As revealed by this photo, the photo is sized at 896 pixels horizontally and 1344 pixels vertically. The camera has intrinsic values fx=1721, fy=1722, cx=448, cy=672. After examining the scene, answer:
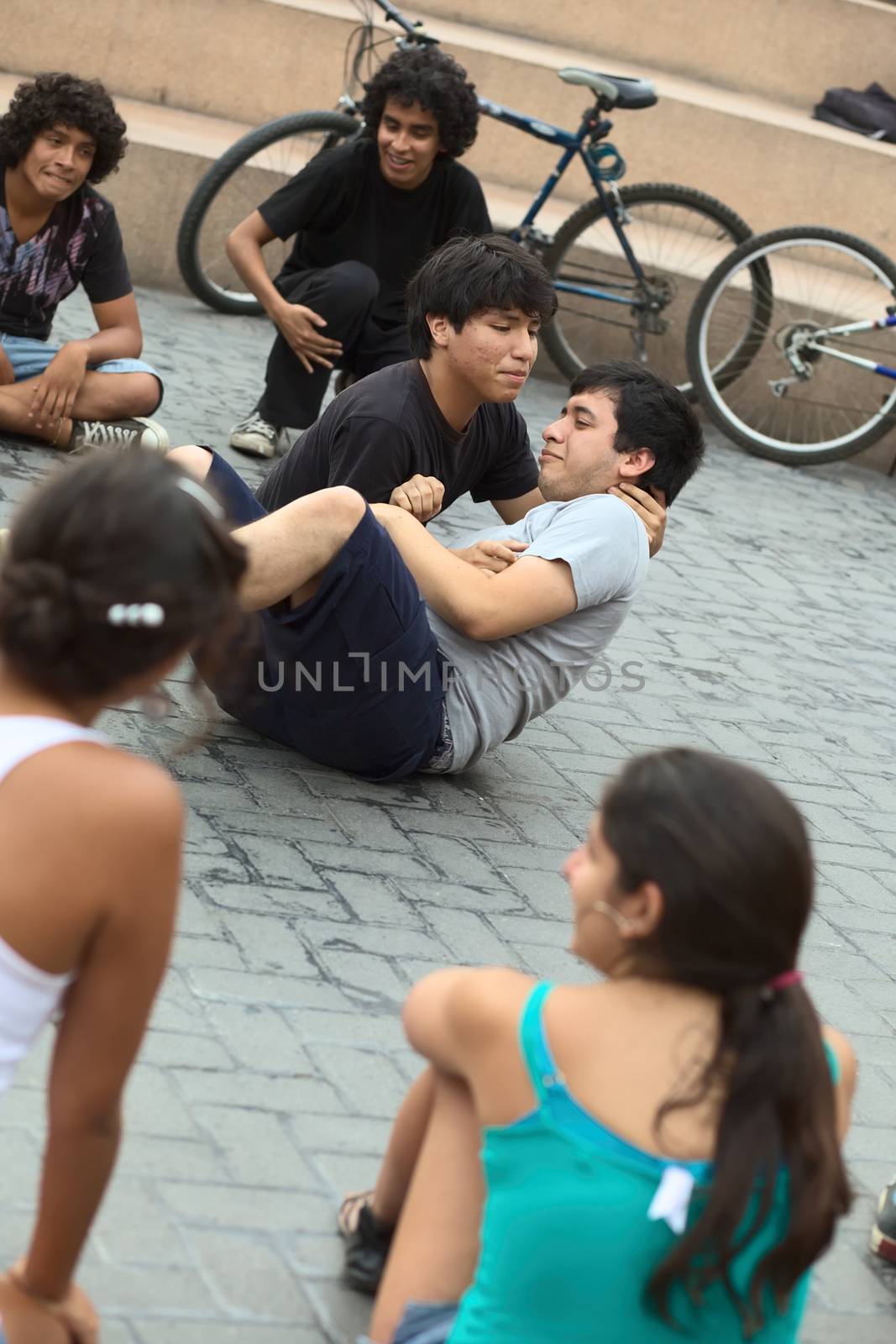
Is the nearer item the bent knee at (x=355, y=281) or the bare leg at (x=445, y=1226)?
the bare leg at (x=445, y=1226)

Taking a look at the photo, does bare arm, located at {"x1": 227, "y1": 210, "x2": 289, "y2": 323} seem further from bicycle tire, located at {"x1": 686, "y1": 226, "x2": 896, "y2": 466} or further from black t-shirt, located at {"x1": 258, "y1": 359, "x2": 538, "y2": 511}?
bicycle tire, located at {"x1": 686, "y1": 226, "x2": 896, "y2": 466}

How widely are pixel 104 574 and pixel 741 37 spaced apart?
988 cm

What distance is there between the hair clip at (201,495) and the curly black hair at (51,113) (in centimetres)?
367

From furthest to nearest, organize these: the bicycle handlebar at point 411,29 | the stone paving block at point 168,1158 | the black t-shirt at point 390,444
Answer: the bicycle handlebar at point 411,29
the black t-shirt at point 390,444
the stone paving block at point 168,1158

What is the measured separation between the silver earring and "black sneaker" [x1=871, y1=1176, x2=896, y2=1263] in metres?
1.17

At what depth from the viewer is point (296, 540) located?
354 centimetres

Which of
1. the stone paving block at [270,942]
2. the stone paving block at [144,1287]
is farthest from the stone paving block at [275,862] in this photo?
the stone paving block at [144,1287]

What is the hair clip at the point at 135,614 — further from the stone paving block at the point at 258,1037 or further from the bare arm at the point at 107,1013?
the stone paving block at the point at 258,1037

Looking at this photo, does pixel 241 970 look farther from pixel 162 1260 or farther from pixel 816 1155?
pixel 816 1155

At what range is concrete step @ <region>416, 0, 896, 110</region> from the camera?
33.9 feet

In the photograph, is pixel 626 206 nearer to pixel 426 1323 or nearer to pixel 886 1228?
pixel 886 1228

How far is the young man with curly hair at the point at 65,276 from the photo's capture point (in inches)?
211

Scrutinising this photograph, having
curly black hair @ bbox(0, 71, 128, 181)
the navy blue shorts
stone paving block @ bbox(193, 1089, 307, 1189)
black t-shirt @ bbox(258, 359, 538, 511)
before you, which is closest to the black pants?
curly black hair @ bbox(0, 71, 128, 181)

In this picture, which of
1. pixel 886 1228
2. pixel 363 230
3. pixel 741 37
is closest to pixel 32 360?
pixel 363 230
